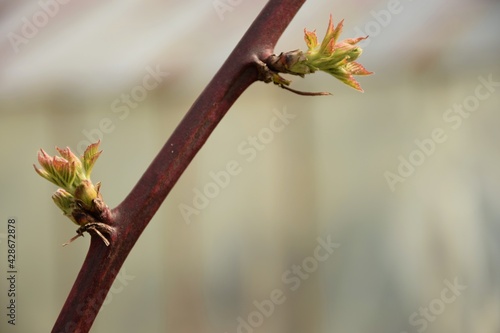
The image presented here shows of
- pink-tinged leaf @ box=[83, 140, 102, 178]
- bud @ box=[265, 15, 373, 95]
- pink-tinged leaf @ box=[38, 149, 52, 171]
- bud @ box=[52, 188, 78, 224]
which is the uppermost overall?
bud @ box=[265, 15, 373, 95]

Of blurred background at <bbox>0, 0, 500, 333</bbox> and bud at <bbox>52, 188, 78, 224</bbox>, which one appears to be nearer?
bud at <bbox>52, 188, 78, 224</bbox>

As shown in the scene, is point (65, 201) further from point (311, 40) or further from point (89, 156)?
point (311, 40)

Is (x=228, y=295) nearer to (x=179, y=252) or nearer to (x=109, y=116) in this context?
(x=179, y=252)

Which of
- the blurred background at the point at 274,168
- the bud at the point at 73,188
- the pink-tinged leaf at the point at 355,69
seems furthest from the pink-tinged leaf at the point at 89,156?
the blurred background at the point at 274,168

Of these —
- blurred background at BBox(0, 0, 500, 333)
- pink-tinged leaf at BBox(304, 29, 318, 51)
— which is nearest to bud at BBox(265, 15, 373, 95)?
pink-tinged leaf at BBox(304, 29, 318, 51)

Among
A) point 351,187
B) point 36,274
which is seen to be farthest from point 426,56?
point 36,274

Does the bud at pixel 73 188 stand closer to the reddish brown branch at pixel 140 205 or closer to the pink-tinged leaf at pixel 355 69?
the reddish brown branch at pixel 140 205

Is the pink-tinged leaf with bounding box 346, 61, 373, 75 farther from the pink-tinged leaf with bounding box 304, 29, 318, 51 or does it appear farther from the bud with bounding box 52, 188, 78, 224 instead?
the bud with bounding box 52, 188, 78, 224
